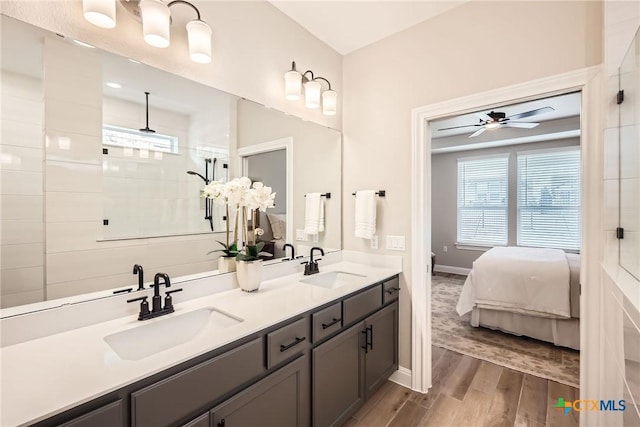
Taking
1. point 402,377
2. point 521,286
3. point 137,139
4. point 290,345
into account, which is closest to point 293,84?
point 137,139

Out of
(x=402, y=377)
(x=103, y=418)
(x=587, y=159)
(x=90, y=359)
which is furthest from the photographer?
(x=402, y=377)

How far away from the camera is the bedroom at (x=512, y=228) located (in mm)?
2855

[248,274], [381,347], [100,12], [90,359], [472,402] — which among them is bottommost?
[472,402]

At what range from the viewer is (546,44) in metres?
1.75

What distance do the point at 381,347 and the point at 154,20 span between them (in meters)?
2.34

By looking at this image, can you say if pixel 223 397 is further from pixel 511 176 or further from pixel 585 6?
pixel 511 176

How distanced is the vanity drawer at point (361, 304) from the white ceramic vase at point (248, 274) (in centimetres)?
54

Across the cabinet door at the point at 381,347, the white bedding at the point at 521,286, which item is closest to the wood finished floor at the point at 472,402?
the cabinet door at the point at 381,347

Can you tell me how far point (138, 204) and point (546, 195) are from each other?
5923 mm

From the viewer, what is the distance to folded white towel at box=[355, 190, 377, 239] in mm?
2406

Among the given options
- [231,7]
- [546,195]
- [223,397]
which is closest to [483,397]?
[223,397]

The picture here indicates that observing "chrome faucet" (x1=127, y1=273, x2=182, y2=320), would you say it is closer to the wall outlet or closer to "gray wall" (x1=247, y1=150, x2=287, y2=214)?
"gray wall" (x1=247, y1=150, x2=287, y2=214)

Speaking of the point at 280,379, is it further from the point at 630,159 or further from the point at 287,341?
the point at 630,159

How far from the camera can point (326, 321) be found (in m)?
1.63
